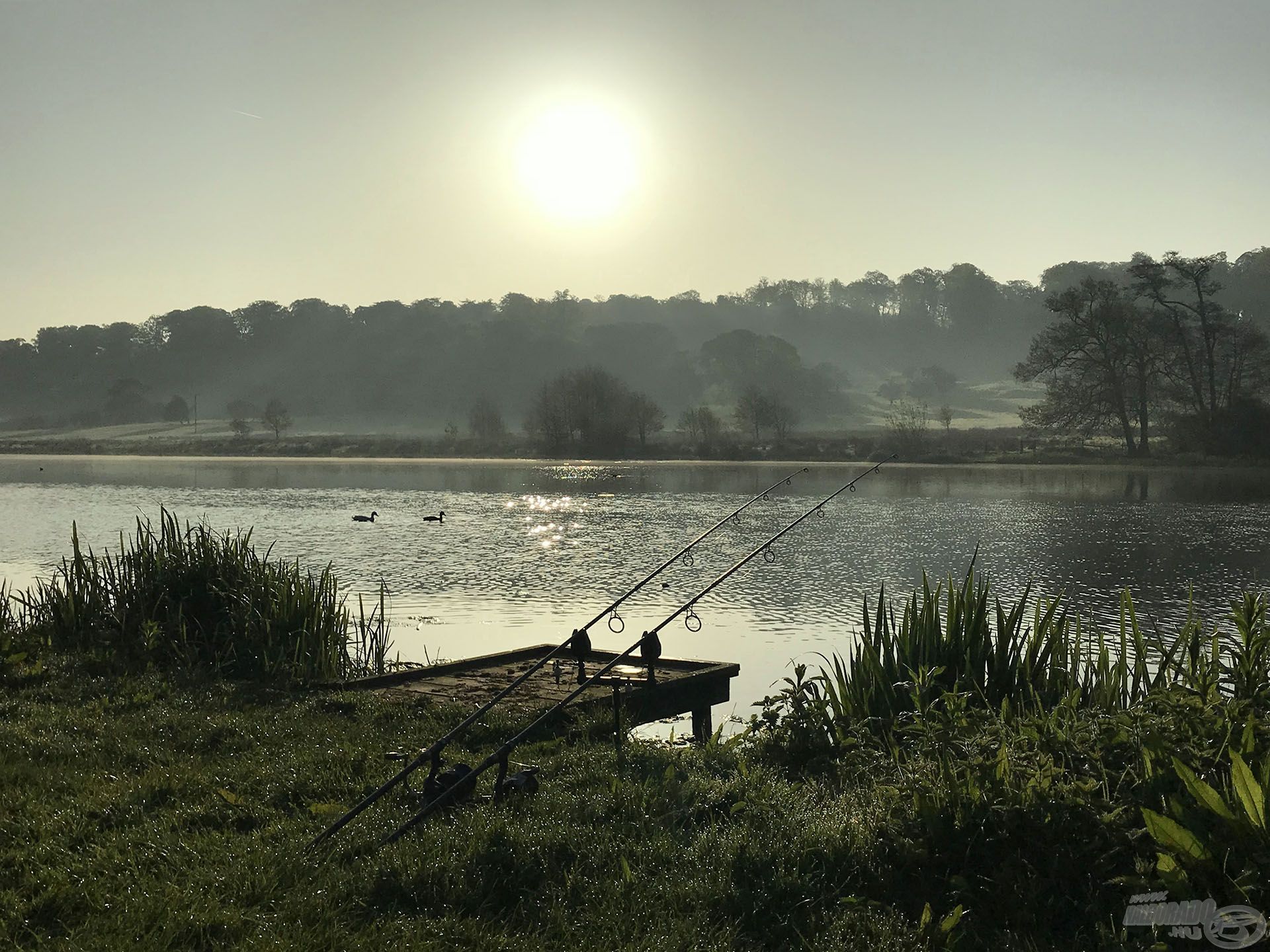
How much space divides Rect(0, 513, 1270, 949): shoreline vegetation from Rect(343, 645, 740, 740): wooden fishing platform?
82 centimetres

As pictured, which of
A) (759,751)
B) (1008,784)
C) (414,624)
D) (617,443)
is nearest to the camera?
(1008,784)

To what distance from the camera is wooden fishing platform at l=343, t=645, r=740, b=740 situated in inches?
420

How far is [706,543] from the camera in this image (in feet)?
106

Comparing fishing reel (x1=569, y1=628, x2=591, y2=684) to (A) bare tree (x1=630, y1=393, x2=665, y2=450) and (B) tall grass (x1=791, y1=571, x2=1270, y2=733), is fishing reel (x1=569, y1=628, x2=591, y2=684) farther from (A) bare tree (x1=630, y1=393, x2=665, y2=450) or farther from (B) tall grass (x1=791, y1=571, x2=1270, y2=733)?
(A) bare tree (x1=630, y1=393, x2=665, y2=450)

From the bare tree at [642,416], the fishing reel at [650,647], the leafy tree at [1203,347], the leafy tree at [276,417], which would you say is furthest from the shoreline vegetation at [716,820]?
the leafy tree at [276,417]

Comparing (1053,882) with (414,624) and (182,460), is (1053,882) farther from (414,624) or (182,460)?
(182,460)

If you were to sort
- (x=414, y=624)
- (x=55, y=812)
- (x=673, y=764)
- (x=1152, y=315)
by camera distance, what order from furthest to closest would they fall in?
(x=1152, y=315) → (x=414, y=624) → (x=673, y=764) → (x=55, y=812)

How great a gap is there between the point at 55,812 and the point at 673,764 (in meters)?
4.32

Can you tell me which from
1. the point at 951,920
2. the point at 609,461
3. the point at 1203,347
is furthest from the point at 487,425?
the point at 951,920

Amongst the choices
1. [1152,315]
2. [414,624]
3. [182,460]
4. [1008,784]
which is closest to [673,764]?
[1008,784]

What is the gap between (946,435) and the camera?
9969 centimetres

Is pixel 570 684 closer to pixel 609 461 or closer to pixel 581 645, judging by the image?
pixel 581 645

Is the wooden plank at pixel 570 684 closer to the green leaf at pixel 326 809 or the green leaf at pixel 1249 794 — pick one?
the green leaf at pixel 326 809

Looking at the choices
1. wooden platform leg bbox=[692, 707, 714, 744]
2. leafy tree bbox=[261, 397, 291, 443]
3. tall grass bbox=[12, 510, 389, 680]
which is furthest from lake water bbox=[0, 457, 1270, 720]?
leafy tree bbox=[261, 397, 291, 443]
